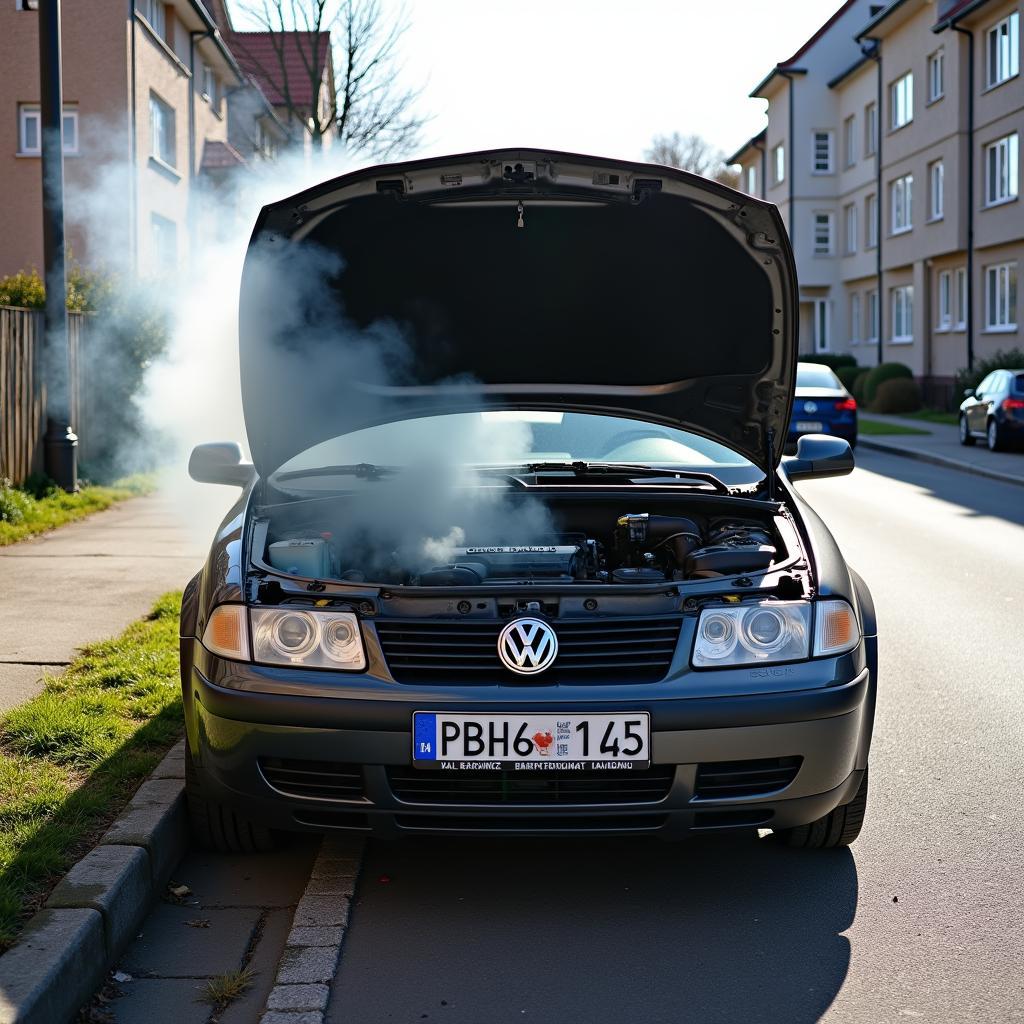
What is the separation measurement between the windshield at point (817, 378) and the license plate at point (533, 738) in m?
19.7

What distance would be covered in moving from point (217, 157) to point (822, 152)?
24.8 m

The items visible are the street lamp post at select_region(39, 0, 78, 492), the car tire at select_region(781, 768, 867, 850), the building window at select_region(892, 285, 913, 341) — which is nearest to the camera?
the car tire at select_region(781, 768, 867, 850)

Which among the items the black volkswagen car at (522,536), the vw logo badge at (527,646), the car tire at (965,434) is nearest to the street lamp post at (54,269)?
the black volkswagen car at (522,536)

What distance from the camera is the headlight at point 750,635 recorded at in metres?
3.75

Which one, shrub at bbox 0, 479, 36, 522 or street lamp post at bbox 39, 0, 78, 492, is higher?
street lamp post at bbox 39, 0, 78, 492

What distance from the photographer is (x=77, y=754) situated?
4.77m

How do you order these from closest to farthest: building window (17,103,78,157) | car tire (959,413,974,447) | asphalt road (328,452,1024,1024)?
asphalt road (328,452,1024,1024), car tire (959,413,974,447), building window (17,103,78,157)

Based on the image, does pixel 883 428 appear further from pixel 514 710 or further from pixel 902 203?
pixel 514 710

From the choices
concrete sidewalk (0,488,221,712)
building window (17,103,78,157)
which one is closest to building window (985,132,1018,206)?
building window (17,103,78,157)

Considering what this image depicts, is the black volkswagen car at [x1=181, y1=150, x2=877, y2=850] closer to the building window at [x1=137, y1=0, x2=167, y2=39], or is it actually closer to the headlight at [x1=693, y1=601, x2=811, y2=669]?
the headlight at [x1=693, y1=601, x2=811, y2=669]

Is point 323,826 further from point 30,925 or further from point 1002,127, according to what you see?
point 1002,127

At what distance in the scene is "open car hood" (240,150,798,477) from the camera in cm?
458

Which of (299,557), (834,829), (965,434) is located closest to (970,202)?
(965,434)

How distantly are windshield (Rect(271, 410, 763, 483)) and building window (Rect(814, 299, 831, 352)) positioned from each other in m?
45.4
